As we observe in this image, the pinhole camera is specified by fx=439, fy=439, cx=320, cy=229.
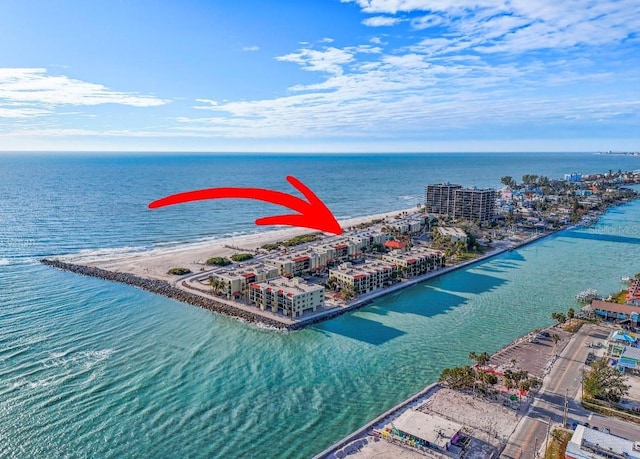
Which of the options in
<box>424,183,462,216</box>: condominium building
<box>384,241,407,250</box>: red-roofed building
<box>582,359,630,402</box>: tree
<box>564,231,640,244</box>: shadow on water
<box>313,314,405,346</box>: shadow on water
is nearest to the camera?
<box>582,359,630,402</box>: tree

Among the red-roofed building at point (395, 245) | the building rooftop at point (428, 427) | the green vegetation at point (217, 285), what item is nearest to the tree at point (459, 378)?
the building rooftop at point (428, 427)

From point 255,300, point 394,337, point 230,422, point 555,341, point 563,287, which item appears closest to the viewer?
point 230,422

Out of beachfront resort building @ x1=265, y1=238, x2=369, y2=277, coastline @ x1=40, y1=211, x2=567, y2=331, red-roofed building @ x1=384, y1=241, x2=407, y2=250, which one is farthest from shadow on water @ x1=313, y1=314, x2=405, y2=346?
red-roofed building @ x1=384, y1=241, x2=407, y2=250

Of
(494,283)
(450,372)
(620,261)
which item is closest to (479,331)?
(450,372)

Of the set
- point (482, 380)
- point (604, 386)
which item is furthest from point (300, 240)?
point (604, 386)

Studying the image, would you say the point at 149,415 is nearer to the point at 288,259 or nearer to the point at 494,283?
the point at 288,259

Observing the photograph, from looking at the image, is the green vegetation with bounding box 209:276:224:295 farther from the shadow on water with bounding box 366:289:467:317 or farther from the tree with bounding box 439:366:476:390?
the tree with bounding box 439:366:476:390

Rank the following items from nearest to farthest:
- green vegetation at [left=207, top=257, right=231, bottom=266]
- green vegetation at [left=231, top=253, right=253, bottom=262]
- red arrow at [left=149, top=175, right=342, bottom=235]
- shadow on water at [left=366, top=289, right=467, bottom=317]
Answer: red arrow at [left=149, top=175, right=342, bottom=235] → shadow on water at [left=366, top=289, right=467, bottom=317] → green vegetation at [left=207, top=257, right=231, bottom=266] → green vegetation at [left=231, top=253, right=253, bottom=262]
